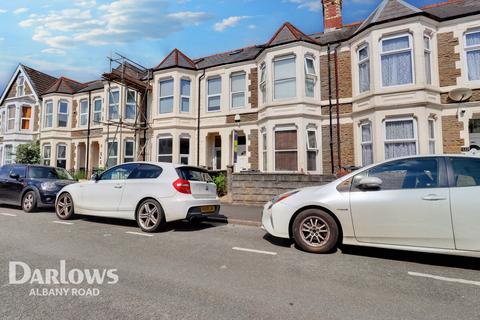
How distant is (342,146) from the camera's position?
12125 millimetres

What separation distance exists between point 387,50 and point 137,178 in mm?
10419

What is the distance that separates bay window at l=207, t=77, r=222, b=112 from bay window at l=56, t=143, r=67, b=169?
1244 centimetres

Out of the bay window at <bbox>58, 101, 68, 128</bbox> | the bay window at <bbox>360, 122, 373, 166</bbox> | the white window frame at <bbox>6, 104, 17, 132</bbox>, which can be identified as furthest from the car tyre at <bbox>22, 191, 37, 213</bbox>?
the white window frame at <bbox>6, 104, 17, 132</bbox>

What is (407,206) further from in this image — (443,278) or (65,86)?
(65,86)

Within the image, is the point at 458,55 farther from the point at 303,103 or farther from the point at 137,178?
the point at 137,178

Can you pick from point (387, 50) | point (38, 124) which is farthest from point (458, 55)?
point (38, 124)

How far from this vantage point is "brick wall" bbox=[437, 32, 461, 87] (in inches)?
413

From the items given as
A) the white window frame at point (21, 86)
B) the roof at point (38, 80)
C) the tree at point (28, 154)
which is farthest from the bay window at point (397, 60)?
the white window frame at point (21, 86)

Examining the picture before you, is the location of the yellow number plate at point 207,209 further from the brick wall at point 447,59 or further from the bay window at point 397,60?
the brick wall at point 447,59

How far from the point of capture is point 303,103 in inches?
478

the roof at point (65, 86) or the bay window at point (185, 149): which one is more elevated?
the roof at point (65, 86)

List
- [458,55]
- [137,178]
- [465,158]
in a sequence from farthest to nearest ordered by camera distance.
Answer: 1. [458,55]
2. [137,178]
3. [465,158]

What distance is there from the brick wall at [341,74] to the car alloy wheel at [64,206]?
10.7m

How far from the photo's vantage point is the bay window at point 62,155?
20.4m
